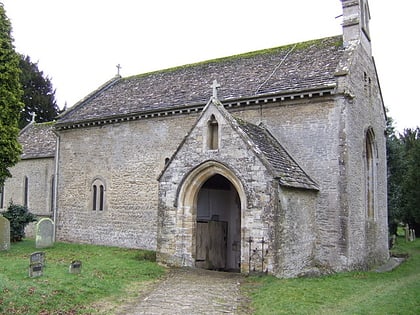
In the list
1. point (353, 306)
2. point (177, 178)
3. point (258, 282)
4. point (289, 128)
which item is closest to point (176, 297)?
point (258, 282)

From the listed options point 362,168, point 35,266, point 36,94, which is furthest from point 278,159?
point 36,94

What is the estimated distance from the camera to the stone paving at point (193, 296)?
35.4ft

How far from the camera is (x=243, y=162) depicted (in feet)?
50.2

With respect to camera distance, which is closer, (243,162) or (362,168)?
(243,162)

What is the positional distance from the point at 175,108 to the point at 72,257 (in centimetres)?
790

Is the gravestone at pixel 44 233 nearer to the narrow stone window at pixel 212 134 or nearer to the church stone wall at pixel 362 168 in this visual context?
the narrow stone window at pixel 212 134

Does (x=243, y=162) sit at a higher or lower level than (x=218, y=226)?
higher

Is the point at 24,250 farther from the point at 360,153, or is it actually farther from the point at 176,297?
the point at 360,153

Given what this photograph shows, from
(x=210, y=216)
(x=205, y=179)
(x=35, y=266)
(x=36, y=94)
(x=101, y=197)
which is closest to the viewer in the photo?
(x=35, y=266)

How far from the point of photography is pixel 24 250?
1997cm

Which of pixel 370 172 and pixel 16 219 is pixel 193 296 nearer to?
pixel 370 172

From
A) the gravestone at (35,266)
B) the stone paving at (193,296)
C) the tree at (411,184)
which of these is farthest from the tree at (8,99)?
the tree at (411,184)

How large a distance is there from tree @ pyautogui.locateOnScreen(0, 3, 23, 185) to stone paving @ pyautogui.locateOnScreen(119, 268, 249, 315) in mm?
10644

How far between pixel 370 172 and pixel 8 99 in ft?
56.3
